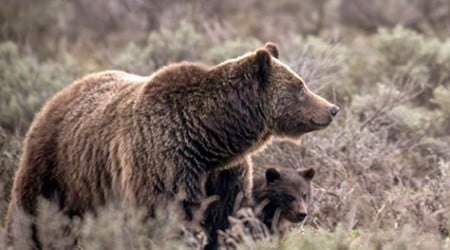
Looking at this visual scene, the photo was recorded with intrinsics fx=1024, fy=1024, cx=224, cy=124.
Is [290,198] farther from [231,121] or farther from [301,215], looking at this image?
[231,121]

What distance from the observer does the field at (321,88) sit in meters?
6.76

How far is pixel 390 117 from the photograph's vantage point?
10.7m

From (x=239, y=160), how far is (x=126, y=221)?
3.83 ft

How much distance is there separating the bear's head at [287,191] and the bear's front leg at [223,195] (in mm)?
932

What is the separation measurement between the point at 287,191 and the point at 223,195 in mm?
1185

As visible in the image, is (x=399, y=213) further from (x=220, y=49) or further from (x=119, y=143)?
(x=220, y=49)

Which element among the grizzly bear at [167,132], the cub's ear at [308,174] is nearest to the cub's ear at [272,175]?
the cub's ear at [308,174]

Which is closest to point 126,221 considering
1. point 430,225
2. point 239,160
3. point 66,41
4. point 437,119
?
point 239,160

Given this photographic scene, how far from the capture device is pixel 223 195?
7.71 meters

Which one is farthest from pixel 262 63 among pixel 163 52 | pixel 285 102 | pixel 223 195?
pixel 163 52

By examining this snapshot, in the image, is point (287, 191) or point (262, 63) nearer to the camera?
point (262, 63)

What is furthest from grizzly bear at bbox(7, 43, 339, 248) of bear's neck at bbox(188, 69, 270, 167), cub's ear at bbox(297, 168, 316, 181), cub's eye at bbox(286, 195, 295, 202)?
cub's ear at bbox(297, 168, 316, 181)

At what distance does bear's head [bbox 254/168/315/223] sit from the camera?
340 inches

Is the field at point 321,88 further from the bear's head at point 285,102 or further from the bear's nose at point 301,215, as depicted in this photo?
the bear's head at point 285,102
